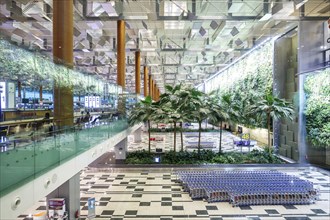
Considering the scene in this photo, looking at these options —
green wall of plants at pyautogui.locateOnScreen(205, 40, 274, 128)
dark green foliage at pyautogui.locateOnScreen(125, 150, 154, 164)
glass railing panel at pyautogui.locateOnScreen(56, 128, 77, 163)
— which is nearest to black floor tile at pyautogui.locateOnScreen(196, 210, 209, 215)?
glass railing panel at pyautogui.locateOnScreen(56, 128, 77, 163)

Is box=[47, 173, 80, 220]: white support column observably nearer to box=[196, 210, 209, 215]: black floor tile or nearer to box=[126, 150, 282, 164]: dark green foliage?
box=[196, 210, 209, 215]: black floor tile

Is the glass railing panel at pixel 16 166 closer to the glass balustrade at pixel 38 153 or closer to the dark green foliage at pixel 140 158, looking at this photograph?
the glass balustrade at pixel 38 153

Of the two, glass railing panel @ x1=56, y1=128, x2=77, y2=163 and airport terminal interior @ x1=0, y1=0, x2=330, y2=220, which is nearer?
airport terminal interior @ x1=0, y1=0, x2=330, y2=220

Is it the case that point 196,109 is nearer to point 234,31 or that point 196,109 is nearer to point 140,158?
point 140,158

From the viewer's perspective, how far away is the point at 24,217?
36.4ft

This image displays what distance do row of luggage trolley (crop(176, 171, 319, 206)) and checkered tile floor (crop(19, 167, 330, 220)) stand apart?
28 centimetres

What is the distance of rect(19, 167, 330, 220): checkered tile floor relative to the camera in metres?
11.2

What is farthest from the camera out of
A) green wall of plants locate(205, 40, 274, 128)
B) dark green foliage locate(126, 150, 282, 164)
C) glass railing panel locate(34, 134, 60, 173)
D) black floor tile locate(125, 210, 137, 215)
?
green wall of plants locate(205, 40, 274, 128)

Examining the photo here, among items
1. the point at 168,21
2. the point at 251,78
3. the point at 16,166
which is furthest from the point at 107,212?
the point at 251,78

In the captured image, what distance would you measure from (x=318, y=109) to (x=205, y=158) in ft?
24.1

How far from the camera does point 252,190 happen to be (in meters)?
12.9

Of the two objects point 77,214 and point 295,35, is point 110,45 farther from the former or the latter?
point 77,214

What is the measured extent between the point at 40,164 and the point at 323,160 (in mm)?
17724

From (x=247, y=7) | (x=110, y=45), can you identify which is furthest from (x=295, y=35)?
(x=110, y=45)
